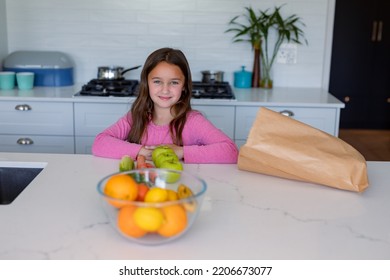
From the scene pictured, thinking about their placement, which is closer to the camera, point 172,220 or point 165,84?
point 172,220

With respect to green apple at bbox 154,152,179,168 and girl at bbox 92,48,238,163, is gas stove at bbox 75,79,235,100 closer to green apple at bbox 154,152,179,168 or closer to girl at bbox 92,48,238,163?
girl at bbox 92,48,238,163

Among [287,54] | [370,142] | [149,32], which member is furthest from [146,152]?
[370,142]

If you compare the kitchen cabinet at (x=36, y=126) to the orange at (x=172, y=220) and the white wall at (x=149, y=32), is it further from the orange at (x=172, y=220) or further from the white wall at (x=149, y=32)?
the orange at (x=172, y=220)

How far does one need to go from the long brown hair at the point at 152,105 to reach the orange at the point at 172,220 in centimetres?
93

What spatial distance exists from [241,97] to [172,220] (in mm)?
2021

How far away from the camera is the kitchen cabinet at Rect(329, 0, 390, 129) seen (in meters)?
4.91

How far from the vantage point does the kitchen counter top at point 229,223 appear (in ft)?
3.26

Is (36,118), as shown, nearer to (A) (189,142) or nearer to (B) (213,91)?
(B) (213,91)

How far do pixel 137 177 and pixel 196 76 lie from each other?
7.46ft

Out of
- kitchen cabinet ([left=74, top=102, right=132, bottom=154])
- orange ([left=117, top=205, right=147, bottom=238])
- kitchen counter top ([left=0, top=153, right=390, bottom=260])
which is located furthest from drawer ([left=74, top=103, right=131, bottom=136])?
orange ([left=117, top=205, right=147, bottom=238])

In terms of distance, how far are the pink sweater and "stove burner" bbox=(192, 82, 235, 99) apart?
904mm

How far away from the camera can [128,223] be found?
0.98 metres
